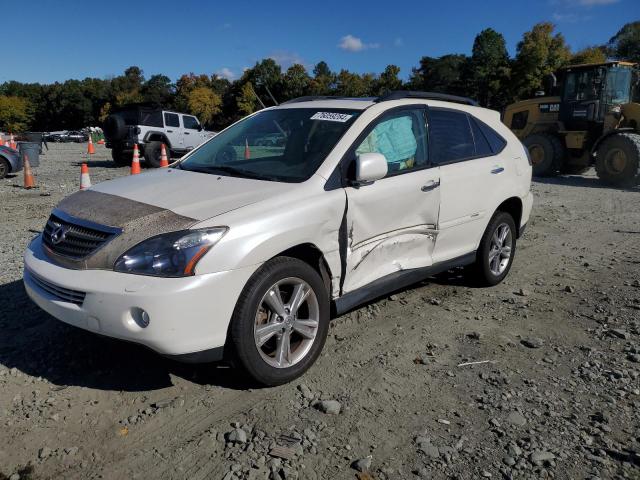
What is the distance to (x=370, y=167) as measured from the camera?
139 inches

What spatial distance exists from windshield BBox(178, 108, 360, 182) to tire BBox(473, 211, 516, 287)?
1.89 metres

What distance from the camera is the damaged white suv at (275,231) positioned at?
9.37 ft

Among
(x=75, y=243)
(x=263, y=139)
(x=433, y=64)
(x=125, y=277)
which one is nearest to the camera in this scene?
(x=125, y=277)

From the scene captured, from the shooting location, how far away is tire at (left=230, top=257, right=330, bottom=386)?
9.83ft

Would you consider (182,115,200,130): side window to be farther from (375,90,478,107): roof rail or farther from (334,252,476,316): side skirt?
(334,252,476,316): side skirt

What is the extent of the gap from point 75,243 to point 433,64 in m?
59.5

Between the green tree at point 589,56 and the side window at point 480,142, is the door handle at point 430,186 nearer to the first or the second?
the side window at point 480,142

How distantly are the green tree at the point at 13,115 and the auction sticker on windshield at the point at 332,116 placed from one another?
3147 inches

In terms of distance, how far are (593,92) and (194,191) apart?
1320cm

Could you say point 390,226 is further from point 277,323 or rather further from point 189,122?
point 189,122

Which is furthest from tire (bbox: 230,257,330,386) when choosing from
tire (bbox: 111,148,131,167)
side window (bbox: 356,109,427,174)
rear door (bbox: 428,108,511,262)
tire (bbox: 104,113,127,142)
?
tire (bbox: 111,148,131,167)

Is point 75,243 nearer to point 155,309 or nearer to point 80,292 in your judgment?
point 80,292

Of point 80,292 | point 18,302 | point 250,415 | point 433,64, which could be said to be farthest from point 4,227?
point 433,64

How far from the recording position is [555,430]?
9.49ft
